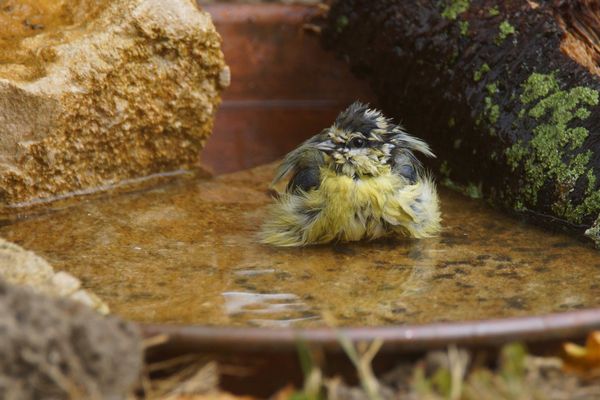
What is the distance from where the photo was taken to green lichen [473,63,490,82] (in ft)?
17.6

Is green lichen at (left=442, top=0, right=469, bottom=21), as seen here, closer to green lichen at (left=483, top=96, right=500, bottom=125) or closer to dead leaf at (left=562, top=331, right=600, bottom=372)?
green lichen at (left=483, top=96, right=500, bottom=125)

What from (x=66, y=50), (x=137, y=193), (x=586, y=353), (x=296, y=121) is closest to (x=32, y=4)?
(x=66, y=50)

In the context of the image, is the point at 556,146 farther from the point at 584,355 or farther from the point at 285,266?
the point at 584,355

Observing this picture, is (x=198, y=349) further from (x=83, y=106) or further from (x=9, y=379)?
(x=83, y=106)

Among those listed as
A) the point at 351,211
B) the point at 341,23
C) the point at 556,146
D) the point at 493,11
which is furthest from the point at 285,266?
the point at 341,23

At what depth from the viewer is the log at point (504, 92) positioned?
491 centimetres

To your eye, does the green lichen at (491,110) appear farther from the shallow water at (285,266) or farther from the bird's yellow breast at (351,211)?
the bird's yellow breast at (351,211)

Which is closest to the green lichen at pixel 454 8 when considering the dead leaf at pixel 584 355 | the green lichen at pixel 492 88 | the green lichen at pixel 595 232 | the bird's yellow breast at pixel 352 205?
the green lichen at pixel 492 88

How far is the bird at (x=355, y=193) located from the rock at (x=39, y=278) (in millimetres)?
1464

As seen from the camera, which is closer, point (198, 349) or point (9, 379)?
point (9, 379)

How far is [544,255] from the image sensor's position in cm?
457

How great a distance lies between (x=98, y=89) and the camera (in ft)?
16.5

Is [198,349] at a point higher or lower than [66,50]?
lower

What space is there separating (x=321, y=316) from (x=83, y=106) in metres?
2.04
